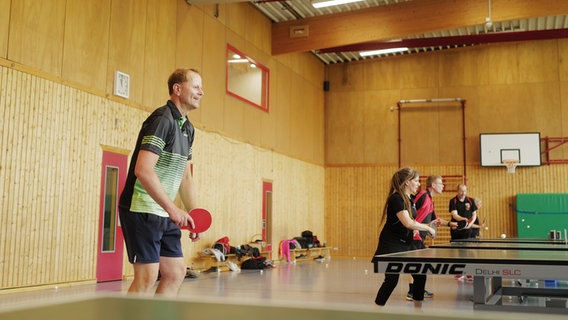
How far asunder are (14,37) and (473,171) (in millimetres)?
14415

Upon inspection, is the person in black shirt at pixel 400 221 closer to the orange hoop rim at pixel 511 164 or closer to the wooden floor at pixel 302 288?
the wooden floor at pixel 302 288

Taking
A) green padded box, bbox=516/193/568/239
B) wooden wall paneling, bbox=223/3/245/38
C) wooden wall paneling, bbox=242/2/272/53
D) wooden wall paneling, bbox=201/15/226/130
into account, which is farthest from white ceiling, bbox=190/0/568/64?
green padded box, bbox=516/193/568/239

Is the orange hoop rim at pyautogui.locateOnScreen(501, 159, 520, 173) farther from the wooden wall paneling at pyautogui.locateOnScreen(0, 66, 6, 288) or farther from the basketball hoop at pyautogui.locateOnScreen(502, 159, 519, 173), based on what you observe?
the wooden wall paneling at pyautogui.locateOnScreen(0, 66, 6, 288)

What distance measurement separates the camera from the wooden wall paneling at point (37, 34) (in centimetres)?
802

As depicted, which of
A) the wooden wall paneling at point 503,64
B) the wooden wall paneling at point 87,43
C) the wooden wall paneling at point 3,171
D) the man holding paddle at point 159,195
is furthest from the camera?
the wooden wall paneling at point 503,64

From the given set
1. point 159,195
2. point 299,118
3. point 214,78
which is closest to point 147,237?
point 159,195

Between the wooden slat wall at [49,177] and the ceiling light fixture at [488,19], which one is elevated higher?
the ceiling light fixture at [488,19]

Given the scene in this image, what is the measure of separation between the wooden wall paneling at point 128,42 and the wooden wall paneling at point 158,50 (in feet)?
0.52

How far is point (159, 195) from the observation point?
3.14 meters

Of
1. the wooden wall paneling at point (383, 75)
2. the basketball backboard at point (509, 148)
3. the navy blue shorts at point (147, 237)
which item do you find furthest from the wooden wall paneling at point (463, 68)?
the navy blue shorts at point (147, 237)

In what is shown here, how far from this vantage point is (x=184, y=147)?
3.61m

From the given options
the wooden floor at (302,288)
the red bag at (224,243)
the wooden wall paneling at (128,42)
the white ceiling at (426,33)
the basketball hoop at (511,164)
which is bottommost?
the wooden floor at (302,288)

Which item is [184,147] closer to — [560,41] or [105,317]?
[105,317]

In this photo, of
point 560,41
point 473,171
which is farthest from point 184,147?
point 560,41
